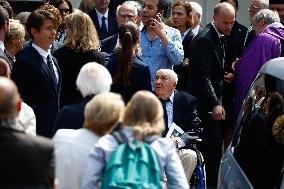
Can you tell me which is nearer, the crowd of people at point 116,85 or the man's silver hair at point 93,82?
the crowd of people at point 116,85

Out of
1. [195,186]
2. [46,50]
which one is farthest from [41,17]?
[195,186]

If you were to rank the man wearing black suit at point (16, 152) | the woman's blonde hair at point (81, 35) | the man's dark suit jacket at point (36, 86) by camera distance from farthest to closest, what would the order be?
the woman's blonde hair at point (81, 35) → the man's dark suit jacket at point (36, 86) → the man wearing black suit at point (16, 152)

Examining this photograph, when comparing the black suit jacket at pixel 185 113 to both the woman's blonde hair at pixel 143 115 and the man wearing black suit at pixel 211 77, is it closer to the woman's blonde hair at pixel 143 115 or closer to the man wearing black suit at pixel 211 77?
the man wearing black suit at pixel 211 77

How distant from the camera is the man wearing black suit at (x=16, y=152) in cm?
767

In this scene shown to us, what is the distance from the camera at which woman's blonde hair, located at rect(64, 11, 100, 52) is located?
11.6m

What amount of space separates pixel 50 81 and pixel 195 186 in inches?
87.7

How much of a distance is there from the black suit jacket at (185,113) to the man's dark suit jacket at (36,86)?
2.01 meters

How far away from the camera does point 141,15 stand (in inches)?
581

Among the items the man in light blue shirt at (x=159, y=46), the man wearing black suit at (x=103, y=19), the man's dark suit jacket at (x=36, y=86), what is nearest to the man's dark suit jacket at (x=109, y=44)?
the man in light blue shirt at (x=159, y=46)

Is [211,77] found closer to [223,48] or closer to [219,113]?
[223,48]

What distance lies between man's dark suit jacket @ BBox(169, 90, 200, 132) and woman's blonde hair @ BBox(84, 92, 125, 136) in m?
4.23

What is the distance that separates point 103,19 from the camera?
15.7 meters

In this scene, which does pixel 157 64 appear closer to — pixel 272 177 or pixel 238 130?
pixel 238 130

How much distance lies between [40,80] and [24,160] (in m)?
3.41
